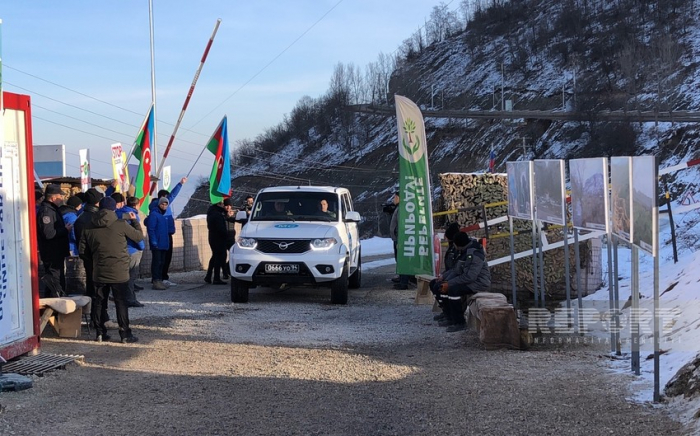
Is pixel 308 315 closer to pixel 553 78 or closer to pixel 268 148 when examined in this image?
pixel 553 78

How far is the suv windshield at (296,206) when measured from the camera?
14.5 m

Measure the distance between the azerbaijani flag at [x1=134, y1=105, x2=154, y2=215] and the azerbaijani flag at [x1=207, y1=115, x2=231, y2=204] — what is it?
5.14 ft

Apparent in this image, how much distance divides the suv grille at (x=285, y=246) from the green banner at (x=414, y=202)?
1783mm

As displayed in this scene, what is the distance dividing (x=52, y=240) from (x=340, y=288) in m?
4.74

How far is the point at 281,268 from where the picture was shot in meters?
13.3

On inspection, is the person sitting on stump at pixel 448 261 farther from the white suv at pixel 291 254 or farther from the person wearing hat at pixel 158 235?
the person wearing hat at pixel 158 235

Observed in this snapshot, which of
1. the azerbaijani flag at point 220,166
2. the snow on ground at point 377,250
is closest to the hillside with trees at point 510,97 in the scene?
the snow on ground at point 377,250

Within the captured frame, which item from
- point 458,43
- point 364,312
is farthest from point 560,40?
point 364,312

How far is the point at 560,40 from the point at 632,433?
110 m

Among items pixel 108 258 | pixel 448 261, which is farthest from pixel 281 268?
pixel 108 258

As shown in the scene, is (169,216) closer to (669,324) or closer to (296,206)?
(296,206)

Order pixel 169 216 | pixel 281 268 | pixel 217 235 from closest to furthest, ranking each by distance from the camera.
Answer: pixel 281 268
pixel 169 216
pixel 217 235

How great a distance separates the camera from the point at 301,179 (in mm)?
94312

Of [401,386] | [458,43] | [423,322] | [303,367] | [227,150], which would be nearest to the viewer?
[401,386]
